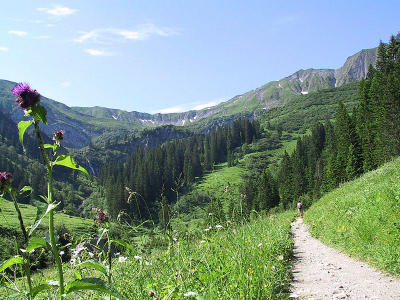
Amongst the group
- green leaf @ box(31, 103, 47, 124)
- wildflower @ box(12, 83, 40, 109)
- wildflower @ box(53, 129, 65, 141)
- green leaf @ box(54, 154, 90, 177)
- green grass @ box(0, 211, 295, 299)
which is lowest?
green grass @ box(0, 211, 295, 299)

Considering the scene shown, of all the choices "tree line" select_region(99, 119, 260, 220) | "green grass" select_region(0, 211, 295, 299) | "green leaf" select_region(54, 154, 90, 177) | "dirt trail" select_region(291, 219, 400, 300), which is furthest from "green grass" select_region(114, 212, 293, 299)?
"tree line" select_region(99, 119, 260, 220)

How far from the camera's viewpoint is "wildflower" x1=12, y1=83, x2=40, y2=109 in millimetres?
1891

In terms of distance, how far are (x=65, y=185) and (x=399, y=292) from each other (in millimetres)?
194936

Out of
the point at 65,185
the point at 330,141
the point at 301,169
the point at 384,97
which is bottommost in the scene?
the point at 65,185

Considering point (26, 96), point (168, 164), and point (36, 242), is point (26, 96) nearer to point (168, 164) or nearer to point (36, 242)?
point (36, 242)

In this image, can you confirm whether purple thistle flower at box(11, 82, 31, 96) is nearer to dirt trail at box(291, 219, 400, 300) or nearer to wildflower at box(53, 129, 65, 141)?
wildflower at box(53, 129, 65, 141)

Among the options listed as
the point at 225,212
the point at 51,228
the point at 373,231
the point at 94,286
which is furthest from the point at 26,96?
the point at 373,231

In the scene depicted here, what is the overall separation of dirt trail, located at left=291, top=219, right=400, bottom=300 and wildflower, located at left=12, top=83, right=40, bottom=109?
13.6 feet

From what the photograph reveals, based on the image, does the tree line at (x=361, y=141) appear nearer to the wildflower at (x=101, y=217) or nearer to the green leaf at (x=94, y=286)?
the wildflower at (x=101, y=217)

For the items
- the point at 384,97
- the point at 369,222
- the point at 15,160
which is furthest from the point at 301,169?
the point at 15,160

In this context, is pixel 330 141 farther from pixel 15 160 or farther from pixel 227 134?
pixel 15 160

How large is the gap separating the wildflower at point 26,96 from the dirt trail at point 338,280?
4.16 meters

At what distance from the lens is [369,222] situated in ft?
33.3

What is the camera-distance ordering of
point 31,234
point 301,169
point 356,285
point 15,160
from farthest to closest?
point 15,160
point 301,169
point 356,285
point 31,234
